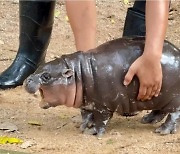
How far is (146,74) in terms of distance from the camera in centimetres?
237

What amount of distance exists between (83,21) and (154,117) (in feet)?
1.61

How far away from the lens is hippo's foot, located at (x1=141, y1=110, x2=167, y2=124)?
2580mm

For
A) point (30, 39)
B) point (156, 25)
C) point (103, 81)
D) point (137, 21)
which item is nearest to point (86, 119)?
point (103, 81)

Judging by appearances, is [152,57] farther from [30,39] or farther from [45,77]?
[30,39]

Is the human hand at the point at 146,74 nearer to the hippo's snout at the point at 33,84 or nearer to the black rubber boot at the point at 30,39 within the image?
the hippo's snout at the point at 33,84

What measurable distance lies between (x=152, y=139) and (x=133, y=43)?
0.38 metres

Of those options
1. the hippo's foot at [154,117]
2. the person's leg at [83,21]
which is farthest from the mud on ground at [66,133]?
the person's leg at [83,21]

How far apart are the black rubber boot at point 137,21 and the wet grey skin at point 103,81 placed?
43cm

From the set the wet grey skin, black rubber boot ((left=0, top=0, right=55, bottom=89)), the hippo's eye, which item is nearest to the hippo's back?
the wet grey skin

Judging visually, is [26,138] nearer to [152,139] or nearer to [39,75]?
[39,75]

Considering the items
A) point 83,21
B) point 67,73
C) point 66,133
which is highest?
point 83,21

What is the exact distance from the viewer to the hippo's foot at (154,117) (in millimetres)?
2580

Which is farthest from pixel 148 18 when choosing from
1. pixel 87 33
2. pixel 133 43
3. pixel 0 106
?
pixel 0 106

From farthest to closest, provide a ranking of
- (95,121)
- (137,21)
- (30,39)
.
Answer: (30,39)
(137,21)
(95,121)
